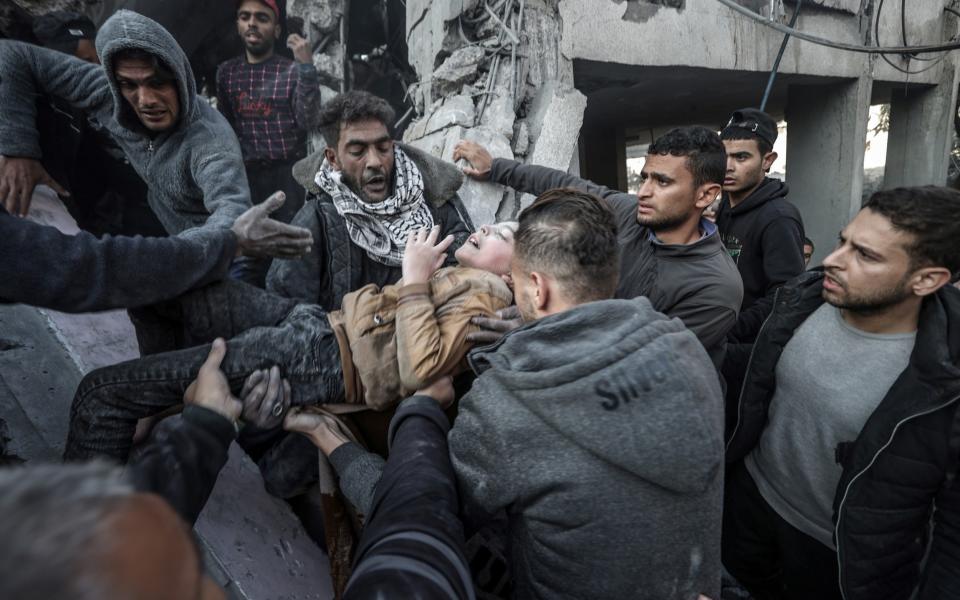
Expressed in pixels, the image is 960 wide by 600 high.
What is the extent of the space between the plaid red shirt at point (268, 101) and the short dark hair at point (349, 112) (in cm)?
176

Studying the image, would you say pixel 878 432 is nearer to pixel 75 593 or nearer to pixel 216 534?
pixel 75 593

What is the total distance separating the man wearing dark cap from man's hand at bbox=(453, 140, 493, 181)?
136 centimetres

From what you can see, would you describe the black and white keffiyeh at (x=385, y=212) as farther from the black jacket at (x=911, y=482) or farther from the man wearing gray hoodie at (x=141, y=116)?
the black jacket at (x=911, y=482)

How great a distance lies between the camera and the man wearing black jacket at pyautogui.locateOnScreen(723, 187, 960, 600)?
1.51 metres

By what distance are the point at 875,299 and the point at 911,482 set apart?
60cm

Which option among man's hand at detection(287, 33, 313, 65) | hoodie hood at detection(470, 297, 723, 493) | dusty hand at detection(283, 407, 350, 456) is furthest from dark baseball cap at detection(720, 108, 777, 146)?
man's hand at detection(287, 33, 313, 65)

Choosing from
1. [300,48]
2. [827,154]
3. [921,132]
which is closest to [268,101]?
[300,48]

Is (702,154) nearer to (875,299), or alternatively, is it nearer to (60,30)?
(875,299)

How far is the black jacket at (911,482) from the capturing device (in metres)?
1.47

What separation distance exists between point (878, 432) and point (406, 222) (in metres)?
2.02

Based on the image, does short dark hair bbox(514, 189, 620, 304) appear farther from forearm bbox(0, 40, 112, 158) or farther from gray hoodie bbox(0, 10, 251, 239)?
forearm bbox(0, 40, 112, 158)

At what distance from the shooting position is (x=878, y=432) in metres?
1.56

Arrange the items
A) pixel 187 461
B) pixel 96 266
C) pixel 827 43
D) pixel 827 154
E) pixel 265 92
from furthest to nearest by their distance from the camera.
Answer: pixel 827 154
pixel 265 92
pixel 827 43
pixel 96 266
pixel 187 461

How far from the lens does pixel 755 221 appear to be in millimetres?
2748
